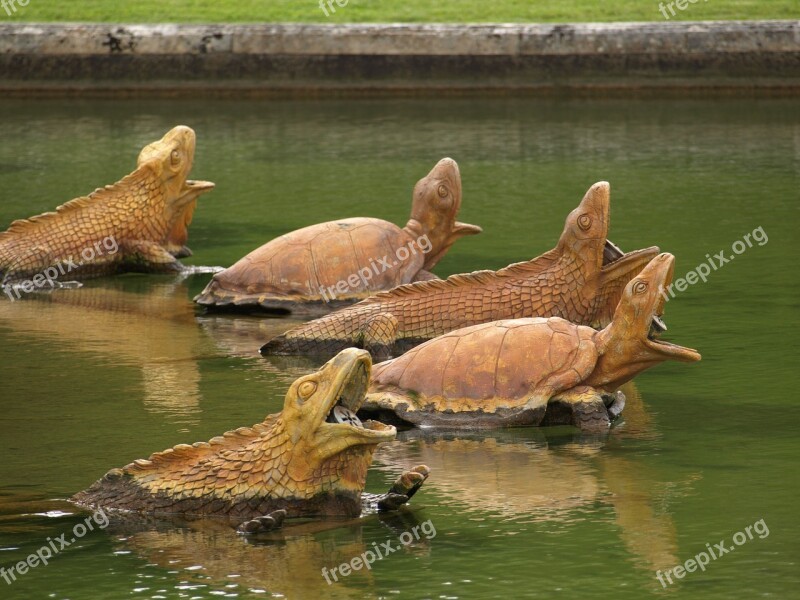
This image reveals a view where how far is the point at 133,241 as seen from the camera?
17516 mm

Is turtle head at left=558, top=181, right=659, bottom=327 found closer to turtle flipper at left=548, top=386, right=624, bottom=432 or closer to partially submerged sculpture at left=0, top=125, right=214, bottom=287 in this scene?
turtle flipper at left=548, top=386, right=624, bottom=432

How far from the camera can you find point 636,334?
10.8 m

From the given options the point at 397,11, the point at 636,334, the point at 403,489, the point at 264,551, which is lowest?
the point at 264,551

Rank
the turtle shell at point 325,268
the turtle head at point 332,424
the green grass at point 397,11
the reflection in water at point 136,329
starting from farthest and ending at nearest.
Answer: the green grass at point 397,11 → the turtle shell at point 325,268 → the reflection in water at point 136,329 → the turtle head at point 332,424

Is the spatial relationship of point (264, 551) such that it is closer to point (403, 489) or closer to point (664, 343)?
point (403, 489)

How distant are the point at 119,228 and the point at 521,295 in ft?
19.4

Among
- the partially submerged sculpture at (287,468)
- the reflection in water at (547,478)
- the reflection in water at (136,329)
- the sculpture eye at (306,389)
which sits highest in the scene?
the sculpture eye at (306,389)

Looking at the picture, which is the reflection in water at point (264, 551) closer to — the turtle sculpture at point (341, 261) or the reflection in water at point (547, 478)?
the reflection in water at point (547, 478)

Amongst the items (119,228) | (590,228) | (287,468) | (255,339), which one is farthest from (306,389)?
(119,228)

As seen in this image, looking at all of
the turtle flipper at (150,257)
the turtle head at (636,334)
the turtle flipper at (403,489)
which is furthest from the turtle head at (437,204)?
the turtle flipper at (403,489)

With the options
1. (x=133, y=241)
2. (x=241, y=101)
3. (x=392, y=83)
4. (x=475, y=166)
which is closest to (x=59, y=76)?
(x=241, y=101)

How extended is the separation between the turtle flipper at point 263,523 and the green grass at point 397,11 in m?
23.0

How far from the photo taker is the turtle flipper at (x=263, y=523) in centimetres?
869

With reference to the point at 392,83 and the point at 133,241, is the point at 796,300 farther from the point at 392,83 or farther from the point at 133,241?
the point at 392,83
